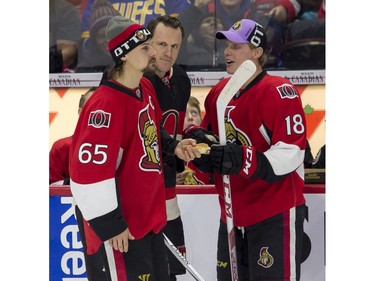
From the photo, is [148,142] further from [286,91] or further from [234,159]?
[286,91]

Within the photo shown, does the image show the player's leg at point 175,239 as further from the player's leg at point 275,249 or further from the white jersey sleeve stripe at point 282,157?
the white jersey sleeve stripe at point 282,157

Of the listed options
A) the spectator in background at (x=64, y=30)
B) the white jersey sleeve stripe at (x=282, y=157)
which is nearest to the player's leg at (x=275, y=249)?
the white jersey sleeve stripe at (x=282, y=157)

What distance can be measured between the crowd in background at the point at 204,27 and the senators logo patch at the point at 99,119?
171 cm

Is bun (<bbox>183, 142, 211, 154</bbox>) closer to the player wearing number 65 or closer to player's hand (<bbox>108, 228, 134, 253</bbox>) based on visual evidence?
the player wearing number 65

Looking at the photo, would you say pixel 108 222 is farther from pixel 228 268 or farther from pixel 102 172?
pixel 228 268

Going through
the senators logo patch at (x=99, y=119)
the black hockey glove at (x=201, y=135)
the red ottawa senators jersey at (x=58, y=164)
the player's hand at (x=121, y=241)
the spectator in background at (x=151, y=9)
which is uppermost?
the spectator in background at (x=151, y=9)

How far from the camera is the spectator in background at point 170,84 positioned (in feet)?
9.70

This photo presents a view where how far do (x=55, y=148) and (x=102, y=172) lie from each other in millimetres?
1451

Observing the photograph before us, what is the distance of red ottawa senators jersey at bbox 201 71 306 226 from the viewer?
2.68 metres

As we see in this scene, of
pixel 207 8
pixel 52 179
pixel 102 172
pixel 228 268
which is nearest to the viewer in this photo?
pixel 102 172

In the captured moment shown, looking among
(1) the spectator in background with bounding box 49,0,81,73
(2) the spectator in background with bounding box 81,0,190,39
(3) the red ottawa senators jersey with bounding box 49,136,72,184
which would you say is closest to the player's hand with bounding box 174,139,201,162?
(3) the red ottawa senators jersey with bounding box 49,136,72,184

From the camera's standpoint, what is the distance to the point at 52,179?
141 inches
